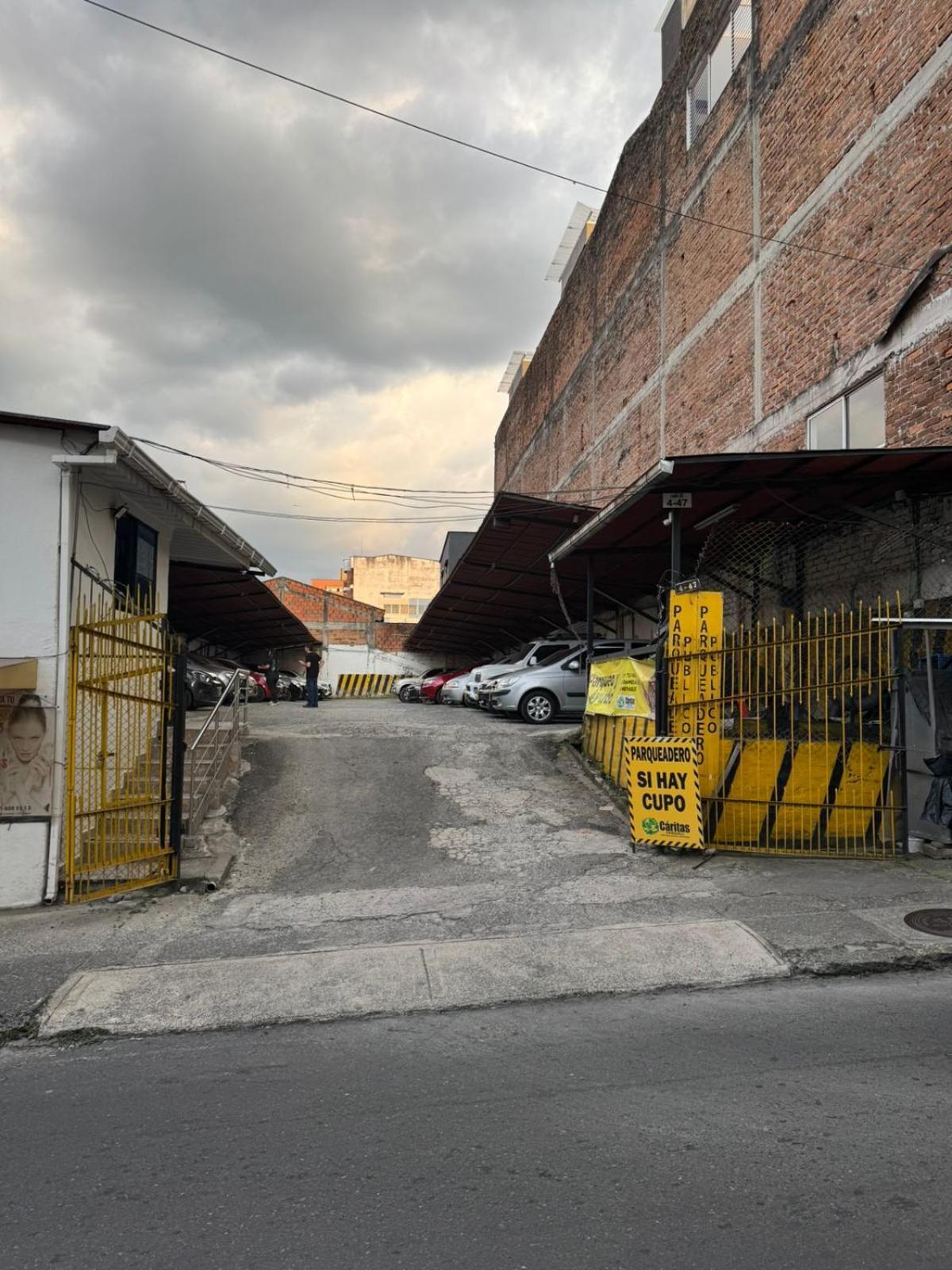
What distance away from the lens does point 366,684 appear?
4575 cm

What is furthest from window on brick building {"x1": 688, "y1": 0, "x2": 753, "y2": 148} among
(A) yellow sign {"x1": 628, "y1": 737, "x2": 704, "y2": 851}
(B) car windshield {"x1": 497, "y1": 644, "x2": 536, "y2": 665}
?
(A) yellow sign {"x1": 628, "y1": 737, "x2": 704, "y2": 851}

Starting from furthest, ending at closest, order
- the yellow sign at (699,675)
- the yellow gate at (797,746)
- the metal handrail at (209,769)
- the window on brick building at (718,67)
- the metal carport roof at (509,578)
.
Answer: the window on brick building at (718,67), the metal carport roof at (509,578), the metal handrail at (209,769), the yellow sign at (699,675), the yellow gate at (797,746)

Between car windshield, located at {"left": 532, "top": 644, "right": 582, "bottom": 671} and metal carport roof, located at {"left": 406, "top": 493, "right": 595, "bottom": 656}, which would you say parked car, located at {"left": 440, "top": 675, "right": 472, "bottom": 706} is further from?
car windshield, located at {"left": 532, "top": 644, "right": 582, "bottom": 671}

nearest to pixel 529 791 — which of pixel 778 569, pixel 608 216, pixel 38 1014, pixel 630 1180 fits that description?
pixel 778 569

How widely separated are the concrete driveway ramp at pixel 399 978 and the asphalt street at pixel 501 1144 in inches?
10.8

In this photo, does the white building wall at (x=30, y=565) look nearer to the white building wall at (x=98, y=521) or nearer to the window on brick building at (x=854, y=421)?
the white building wall at (x=98, y=521)

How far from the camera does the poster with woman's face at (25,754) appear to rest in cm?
751

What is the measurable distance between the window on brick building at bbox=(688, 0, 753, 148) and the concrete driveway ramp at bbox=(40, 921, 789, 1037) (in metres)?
15.4

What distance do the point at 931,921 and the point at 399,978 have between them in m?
3.87

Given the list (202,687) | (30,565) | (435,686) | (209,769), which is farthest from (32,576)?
(435,686)

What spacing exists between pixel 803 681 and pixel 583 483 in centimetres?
1627

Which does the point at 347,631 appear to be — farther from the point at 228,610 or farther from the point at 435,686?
the point at 228,610

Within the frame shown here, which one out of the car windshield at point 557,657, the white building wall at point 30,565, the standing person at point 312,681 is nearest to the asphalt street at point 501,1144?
the white building wall at point 30,565

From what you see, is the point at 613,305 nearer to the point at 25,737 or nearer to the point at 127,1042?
the point at 25,737
